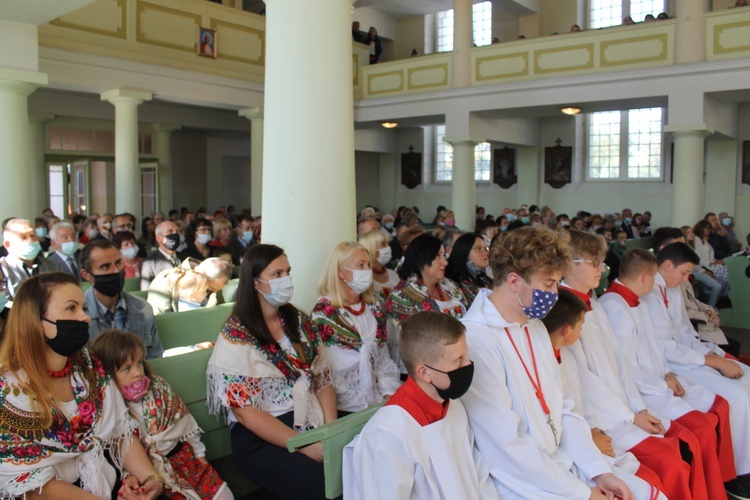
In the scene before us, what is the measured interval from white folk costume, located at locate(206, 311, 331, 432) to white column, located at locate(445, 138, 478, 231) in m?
10.8

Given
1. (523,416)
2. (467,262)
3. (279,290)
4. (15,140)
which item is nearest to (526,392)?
(523,416)

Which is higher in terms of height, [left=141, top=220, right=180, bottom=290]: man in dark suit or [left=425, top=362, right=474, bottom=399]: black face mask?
[left=141, top=220, right=180, bottom=290]: man in dark suit

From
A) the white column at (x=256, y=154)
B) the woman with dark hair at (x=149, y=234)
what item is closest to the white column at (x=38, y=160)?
the white column at (x=256, y=154)

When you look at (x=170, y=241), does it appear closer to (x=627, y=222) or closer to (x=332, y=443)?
(x=332, y=443)

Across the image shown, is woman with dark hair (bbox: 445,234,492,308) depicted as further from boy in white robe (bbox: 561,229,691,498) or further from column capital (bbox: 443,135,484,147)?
column capital (bbox: 443,135,484,147)

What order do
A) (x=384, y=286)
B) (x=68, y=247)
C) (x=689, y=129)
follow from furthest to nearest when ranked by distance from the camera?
(x=689, y=129), (x=68, y=247), (x=384, y=286)

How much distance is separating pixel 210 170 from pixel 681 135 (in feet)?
41.2

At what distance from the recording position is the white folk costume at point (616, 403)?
10.3ft

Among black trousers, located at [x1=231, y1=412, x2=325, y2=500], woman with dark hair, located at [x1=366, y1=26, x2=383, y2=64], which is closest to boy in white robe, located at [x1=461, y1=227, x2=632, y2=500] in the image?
black trousers, located at [x1=231, y1=412, x2=325, y2=500]

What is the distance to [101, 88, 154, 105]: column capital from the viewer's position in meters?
11.1

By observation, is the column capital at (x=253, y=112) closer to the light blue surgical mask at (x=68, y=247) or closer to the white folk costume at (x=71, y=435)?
the light blue surgical mask at (x=68, y=247)

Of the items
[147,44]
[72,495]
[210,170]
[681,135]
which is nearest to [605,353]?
[72,495]

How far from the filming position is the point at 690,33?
1099cm

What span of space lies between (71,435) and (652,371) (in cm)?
317
